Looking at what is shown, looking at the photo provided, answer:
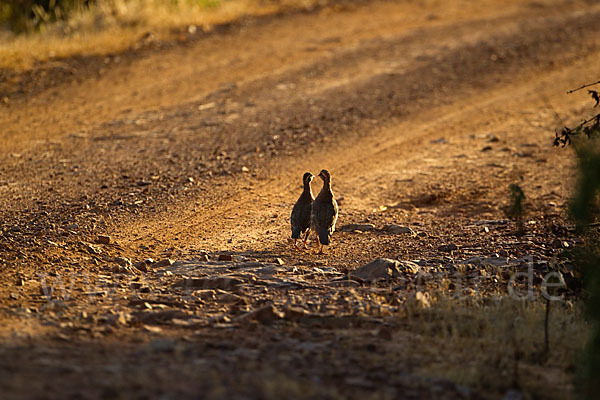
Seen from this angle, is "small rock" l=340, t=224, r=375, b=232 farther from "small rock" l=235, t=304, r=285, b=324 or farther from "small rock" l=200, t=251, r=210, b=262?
"small rock" l=235, t=304, r=285, b=324

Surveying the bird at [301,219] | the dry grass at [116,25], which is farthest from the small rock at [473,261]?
the dry grass at [116,25]

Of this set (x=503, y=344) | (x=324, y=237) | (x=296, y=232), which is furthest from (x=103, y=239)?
(x=503, y=344)

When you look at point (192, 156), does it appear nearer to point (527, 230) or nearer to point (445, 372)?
point (527, 230)

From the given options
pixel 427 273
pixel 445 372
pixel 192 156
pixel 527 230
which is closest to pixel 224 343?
pixel 445 372

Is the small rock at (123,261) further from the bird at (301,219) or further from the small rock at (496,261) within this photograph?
the small rock at (496,261)

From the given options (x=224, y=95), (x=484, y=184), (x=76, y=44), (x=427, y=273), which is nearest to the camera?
(x=427, y=273)

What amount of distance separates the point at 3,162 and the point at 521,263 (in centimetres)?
744

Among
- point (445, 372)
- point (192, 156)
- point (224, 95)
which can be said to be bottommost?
point (445, 372)

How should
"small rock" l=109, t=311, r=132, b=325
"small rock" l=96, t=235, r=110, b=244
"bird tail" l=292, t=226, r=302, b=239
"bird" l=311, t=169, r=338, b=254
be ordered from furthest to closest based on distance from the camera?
"bird tail" l=292, t=226, r=302, b=239
"bird" l=311, t=169, r=338, b=254
"small rock" l=96, t=235, r=110, b=244
"small rock" l=109, t=311, r=132, b=325

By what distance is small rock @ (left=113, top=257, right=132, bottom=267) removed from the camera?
24.2 feet

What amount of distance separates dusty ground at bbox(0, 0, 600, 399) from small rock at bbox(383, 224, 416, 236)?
0.35 ft

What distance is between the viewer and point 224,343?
550 centimetres

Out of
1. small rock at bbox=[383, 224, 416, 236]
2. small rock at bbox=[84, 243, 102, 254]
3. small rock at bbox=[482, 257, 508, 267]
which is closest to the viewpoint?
small rock at bbox=[84, 243, 102, 254]

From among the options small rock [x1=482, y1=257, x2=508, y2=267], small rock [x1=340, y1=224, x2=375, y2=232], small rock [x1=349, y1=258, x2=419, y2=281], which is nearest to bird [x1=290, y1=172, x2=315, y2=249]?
small rock [x1=340, y1=224, x2=375, y2=232]
